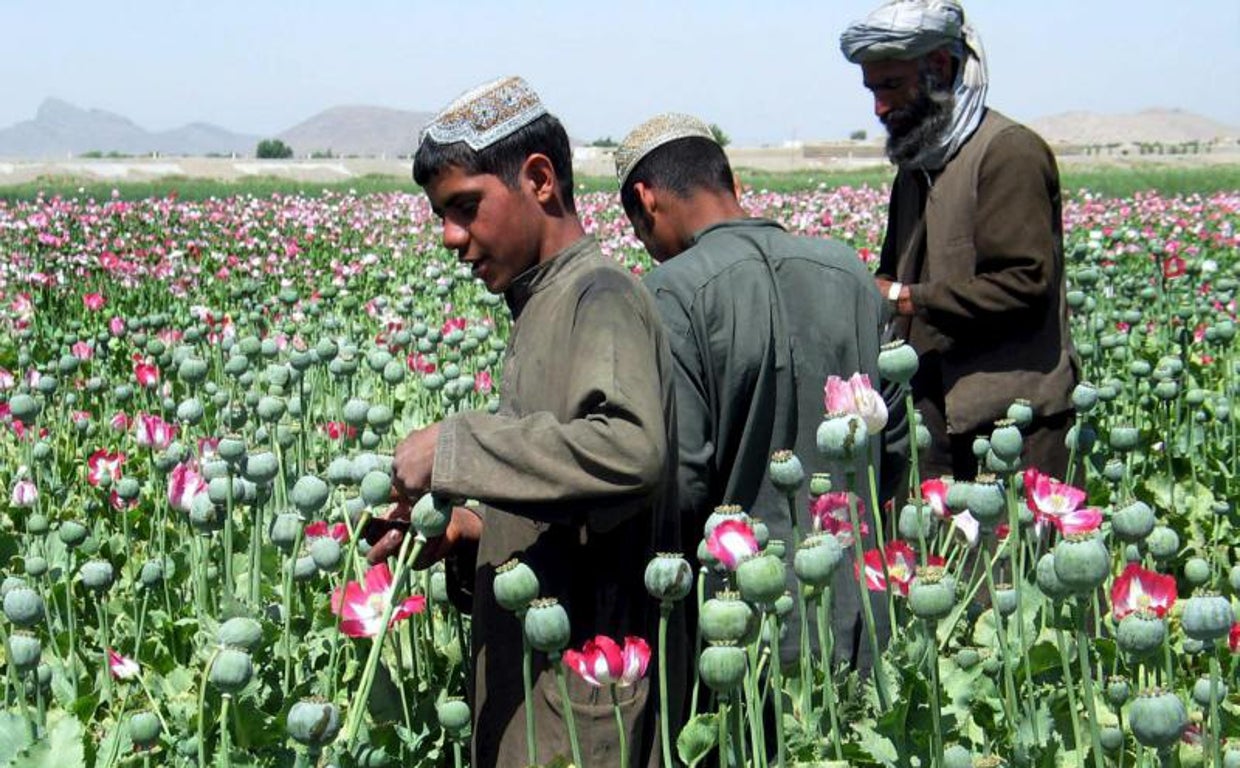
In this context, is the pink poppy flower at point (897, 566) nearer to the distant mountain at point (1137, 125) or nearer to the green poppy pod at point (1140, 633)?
the green poppy pod at point (1140, 633)

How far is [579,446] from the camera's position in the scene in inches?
69.8

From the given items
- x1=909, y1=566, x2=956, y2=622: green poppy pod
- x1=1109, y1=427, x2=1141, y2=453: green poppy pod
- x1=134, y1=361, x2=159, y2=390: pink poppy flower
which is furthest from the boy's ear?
x1=134, y1=361, x2=159, y2=390: pink poppy flower

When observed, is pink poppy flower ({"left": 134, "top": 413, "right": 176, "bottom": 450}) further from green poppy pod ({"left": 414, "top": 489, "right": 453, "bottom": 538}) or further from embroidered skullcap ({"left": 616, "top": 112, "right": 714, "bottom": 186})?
green poppy pod ({"left": 414, "top": 489, "right": 453, "bottom": 538})

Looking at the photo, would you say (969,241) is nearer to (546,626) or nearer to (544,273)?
(544,273)

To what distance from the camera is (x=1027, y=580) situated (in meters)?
2.86

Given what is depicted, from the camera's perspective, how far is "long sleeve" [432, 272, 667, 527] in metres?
1.78

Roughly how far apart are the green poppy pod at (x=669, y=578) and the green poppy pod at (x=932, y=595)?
27 centimetres

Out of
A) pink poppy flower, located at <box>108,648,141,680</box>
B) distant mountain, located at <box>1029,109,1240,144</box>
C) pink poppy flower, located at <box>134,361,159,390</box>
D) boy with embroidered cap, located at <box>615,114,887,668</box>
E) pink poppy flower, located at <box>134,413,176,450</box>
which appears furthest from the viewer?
distant mountain, located at <box>1029,109,1240,144</box>

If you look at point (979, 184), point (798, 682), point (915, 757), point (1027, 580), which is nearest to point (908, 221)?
point (979, 184)

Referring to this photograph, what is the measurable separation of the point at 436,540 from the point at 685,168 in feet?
3.63

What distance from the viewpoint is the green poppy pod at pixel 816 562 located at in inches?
67.3

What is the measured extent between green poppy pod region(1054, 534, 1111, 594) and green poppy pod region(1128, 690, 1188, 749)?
13cm

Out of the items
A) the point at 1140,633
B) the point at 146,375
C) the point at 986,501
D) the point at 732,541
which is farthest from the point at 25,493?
the point at 1140,633

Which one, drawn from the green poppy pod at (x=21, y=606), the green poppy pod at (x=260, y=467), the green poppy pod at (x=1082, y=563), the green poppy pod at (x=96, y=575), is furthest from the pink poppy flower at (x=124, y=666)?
the green poppy pod at (x=1082, y=563)
